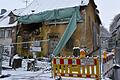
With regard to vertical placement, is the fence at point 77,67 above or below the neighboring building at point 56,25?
below

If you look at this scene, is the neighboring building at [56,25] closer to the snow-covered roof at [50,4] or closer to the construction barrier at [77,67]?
the snow-covered roof at [50,4]

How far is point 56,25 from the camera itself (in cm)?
2809

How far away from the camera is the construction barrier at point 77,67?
30.8ft

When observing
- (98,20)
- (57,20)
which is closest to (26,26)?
(57,20)

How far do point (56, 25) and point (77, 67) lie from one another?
18648 mm

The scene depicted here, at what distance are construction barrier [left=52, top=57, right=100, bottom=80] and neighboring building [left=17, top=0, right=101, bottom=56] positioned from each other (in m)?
14.2

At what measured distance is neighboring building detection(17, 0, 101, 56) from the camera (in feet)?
88.2

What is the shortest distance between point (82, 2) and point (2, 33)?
594 inches

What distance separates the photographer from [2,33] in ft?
122

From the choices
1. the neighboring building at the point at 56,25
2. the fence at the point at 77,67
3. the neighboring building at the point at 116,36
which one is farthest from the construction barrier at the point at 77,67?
the neighboring building at the point at 116,36

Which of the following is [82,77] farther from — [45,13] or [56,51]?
[45,13]

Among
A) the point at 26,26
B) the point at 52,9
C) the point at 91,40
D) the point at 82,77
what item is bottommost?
the point at 82,77

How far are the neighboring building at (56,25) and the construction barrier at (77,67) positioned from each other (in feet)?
46.7

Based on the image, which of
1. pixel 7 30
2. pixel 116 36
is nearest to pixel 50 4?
pixel 7 30
